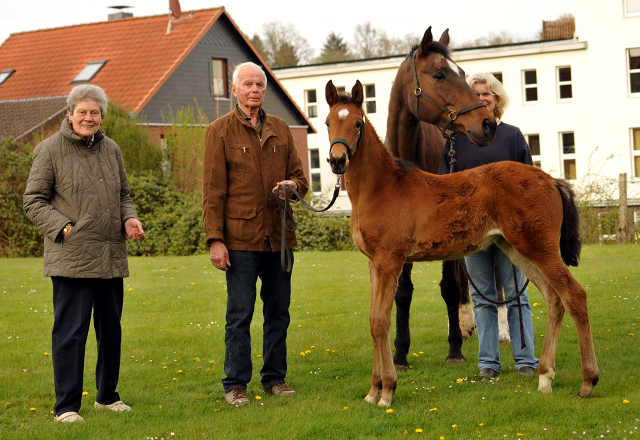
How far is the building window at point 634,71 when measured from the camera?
29.8 m

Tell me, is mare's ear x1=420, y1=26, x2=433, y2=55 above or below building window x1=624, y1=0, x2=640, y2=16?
below

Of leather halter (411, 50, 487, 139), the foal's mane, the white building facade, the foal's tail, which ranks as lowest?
the foal's tail

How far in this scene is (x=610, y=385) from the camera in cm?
538

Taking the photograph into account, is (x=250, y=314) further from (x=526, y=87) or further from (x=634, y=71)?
(x=634, y=71)

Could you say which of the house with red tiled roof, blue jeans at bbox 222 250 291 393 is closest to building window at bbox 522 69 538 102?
the house with red tiled roof

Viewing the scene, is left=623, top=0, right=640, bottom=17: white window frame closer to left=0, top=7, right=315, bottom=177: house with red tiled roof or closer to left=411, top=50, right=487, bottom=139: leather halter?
left=0, top=7, right=315, bottom=177: house with red tiled roof

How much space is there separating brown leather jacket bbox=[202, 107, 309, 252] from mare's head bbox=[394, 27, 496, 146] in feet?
4.50

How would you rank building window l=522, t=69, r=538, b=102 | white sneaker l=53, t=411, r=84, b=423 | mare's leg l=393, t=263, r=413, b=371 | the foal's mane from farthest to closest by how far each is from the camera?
building window l=522, t=69, r=538, b=102 < mare's leg l=393, t=263, r=413, b=371 < the foal's mane < white sneaker l=53, t=411, r=84, b=423

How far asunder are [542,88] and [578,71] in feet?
5.51

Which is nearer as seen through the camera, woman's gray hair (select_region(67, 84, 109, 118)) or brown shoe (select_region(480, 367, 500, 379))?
woman's gray hair (select_region(67, 84, 109, 118))

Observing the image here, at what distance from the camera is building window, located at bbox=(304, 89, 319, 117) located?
3659 cm

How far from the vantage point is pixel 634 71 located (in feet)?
97.6

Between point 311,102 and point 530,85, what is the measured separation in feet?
37.5

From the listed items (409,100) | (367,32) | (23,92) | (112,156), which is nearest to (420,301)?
(409,100)
